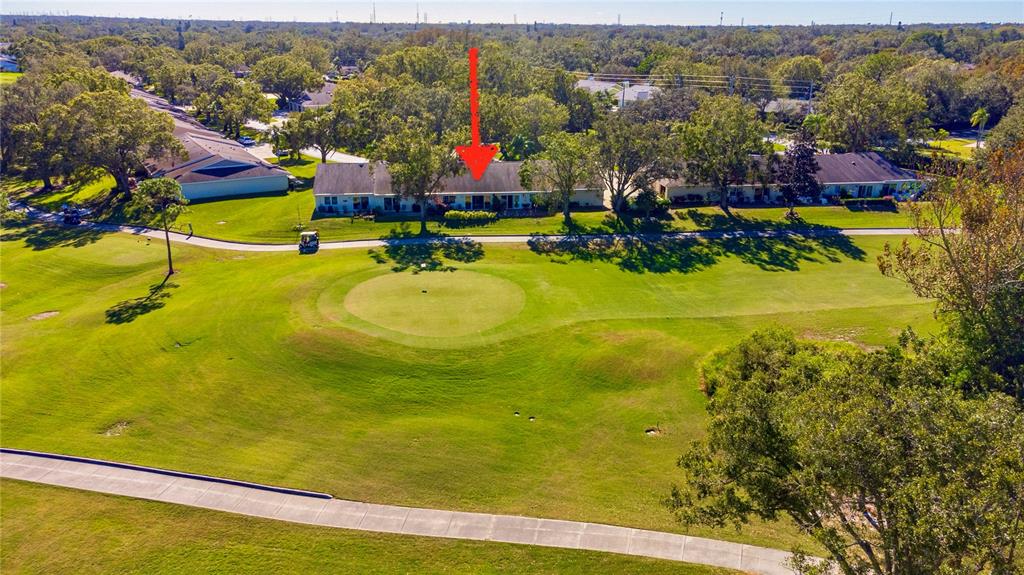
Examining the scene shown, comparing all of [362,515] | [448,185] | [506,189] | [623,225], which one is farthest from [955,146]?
[362,515]

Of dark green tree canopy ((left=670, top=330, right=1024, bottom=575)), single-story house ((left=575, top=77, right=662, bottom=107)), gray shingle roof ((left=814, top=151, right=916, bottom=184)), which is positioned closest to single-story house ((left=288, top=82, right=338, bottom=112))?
single-story house ((left=575, top=77, right=662, bottom=107))

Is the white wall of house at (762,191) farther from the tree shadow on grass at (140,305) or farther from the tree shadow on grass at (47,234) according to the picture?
the tree shadow on grass at (47,234)

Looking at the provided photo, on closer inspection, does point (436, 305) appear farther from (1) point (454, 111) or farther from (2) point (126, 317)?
(1) point (454, 111)

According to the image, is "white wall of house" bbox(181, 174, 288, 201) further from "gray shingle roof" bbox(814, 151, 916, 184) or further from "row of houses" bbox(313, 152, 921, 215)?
"gray shingle roof" bbox(814, 151, 916, 184)

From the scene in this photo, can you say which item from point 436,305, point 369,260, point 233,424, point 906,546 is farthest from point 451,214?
point 906,546

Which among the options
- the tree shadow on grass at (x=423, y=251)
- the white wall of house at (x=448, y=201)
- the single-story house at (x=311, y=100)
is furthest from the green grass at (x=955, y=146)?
the single-story house at (x=311, y=100)

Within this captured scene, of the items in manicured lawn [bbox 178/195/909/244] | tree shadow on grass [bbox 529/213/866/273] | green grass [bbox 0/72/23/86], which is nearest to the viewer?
tree shadow on grass [bbox 529/213/866/273]
